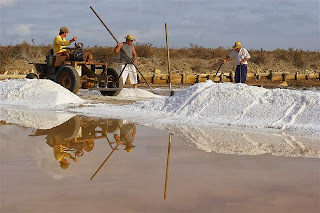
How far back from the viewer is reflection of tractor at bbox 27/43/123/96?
13.7 metres

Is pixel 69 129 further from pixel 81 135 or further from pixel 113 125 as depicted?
pixel 113 125

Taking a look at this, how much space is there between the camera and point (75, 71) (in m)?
13.6

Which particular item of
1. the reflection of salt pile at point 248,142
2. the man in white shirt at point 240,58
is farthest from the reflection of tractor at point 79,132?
the man in white shirt at point 240,58

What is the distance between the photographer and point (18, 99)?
42.2 ft

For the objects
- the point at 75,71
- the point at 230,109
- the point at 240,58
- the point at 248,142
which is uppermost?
the point at 240,58

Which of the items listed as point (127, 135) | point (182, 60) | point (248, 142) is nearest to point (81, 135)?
point (127, 135)

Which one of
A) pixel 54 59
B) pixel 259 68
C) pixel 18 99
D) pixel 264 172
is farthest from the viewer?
pixel 259 68

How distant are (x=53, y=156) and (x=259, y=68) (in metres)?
25.7

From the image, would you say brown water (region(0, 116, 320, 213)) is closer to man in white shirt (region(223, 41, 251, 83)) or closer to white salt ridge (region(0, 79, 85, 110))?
white salt ridge (region(0, 79, 85, 110))

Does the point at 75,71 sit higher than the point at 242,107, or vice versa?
the point at 75,71

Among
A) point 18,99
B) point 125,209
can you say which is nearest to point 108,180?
point 125,209

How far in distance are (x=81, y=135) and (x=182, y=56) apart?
1078 inches

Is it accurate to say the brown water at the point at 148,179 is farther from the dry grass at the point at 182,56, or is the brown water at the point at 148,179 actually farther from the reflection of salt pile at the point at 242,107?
the dry grass at the point at 182,56

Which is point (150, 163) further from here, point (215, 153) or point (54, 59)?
point (54, 59)
